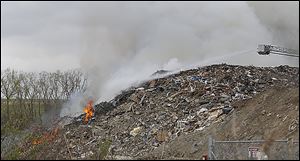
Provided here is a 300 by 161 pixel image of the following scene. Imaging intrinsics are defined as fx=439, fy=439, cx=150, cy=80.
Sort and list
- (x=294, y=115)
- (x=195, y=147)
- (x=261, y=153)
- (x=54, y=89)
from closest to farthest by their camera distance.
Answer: (x=261, y=153)
(x=294, y=115)
(x=195, y=147)
(x=54, y=89)

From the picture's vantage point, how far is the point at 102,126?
27047 millimetres

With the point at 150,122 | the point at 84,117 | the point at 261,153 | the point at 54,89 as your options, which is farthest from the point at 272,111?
the point at 54,89

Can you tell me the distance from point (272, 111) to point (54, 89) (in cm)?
3154

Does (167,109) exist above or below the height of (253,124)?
above

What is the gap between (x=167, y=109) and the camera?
26797 mm

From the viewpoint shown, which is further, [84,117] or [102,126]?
[84,117]

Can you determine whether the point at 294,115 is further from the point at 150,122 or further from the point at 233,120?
the point at 150,122

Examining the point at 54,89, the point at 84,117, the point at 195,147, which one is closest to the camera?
the point at 195,147

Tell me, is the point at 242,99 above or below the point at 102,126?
above

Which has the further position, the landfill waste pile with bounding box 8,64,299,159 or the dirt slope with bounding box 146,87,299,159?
the landfill waste pile with bounding box 8,64,299,159

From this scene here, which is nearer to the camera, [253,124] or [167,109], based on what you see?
[253,124]

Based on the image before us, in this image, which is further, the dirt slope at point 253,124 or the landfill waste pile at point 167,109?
the landfill waste pile at point 167,109

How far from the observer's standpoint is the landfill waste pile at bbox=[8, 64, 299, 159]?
76.5 feet

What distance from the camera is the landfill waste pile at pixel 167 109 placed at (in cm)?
2331
